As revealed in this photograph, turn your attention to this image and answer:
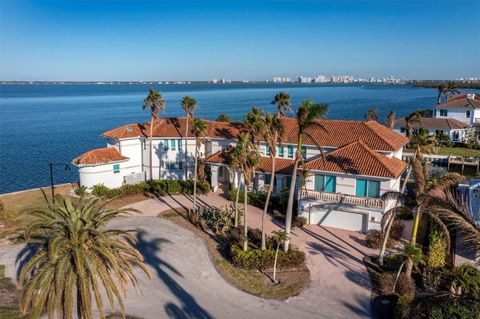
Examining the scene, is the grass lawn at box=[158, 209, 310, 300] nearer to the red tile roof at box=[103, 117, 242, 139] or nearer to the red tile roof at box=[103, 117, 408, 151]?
the red tile roof at box=[103, 117, 408, 151]

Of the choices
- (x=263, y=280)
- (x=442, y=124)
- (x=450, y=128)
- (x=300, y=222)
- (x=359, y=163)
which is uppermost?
(x=442, y=124)

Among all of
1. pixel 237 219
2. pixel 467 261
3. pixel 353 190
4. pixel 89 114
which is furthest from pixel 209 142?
pixel 89 114

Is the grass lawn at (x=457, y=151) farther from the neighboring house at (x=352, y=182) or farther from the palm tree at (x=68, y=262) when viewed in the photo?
the palm tree at (x=68, y=262)

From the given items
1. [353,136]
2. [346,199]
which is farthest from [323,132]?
[346,199]

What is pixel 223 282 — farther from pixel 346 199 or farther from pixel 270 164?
pixel 270 164

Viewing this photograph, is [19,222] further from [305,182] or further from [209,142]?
[305,182]

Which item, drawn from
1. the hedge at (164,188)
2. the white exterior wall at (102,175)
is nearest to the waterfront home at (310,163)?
the white exterior wall at (102,175)
